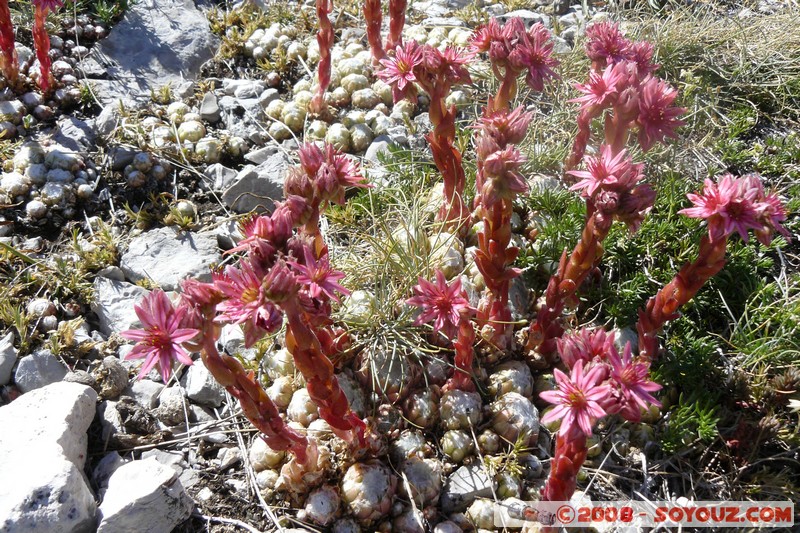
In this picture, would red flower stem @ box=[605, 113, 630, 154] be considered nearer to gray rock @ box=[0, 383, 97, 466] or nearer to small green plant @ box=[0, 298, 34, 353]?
gray rock @ box=[0, 383, 97, 466]

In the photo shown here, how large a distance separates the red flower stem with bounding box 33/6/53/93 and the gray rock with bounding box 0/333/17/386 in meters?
2.02

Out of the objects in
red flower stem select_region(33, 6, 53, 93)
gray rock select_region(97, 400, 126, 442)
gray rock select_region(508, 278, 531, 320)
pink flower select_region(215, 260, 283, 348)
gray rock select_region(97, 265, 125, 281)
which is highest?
red flower stem select_region(33, 6, 53, 93)

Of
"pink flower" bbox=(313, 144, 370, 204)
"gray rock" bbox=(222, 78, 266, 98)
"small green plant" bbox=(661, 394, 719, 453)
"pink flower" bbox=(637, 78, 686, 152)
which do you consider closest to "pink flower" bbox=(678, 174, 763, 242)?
"pink flower" bbox=(637, 78, 686, 152)

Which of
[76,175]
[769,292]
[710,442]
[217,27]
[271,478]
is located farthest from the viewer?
[217,27]

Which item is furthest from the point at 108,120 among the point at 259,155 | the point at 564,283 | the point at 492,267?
the point at 564,283

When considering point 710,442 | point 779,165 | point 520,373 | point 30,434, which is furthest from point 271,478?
point 779,165

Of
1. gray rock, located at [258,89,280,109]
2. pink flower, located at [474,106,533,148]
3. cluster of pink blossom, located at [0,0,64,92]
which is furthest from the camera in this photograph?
gray rock, located at [258,89,280,109]

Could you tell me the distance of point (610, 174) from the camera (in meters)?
2.32

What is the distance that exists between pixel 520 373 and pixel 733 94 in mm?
2946

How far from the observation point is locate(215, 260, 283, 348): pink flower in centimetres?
177

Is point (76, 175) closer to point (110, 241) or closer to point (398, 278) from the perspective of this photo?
point (110, 241)

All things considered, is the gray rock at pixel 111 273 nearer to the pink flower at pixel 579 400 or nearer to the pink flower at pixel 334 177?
the pink flower at pixel 334 177

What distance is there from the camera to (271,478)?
2.58 metres

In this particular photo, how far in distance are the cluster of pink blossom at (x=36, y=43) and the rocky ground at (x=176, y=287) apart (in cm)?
14
